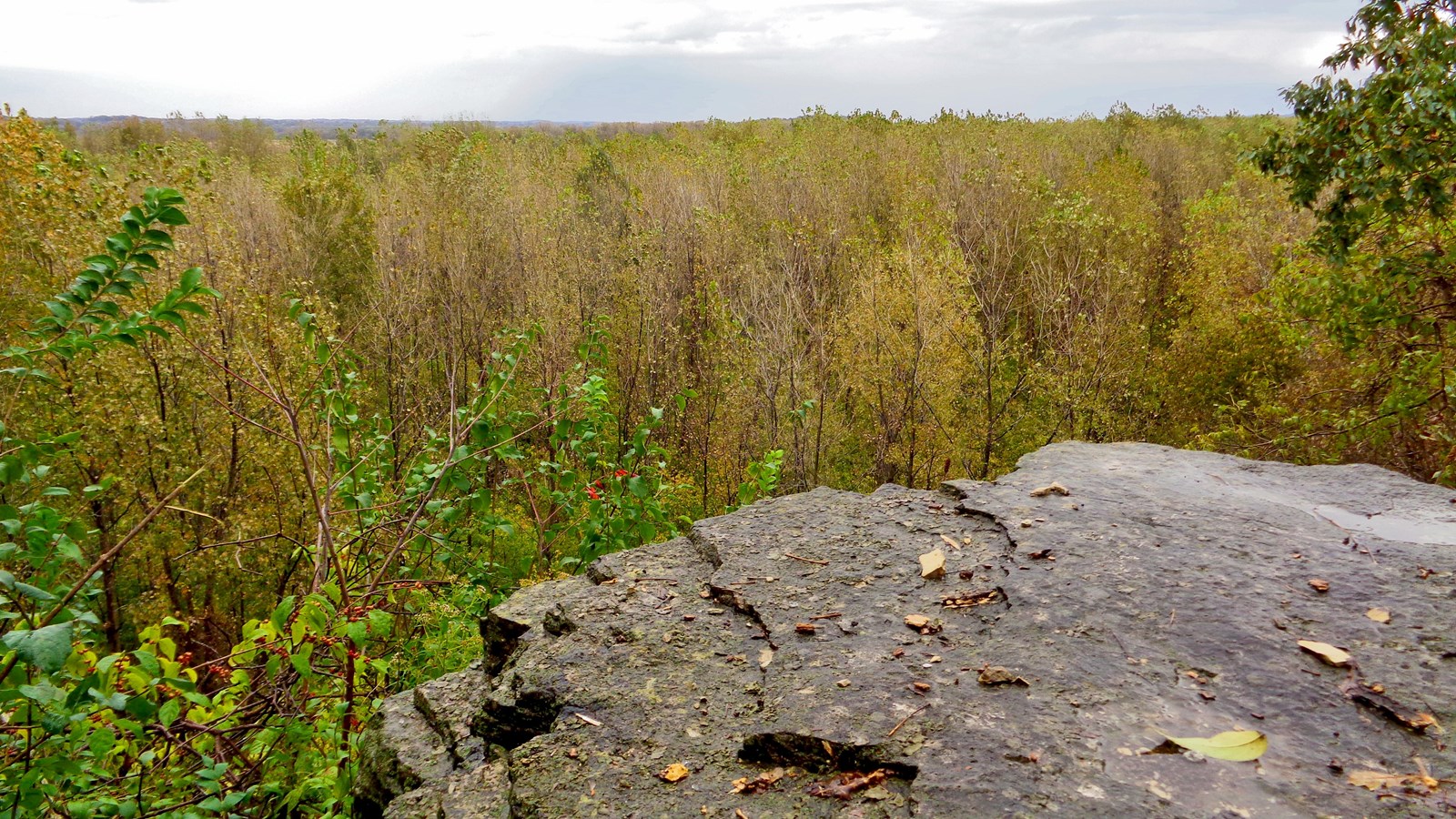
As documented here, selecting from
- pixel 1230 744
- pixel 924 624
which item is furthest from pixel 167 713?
pixel 1230 744

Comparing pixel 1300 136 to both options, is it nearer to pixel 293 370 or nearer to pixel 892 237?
pixel 293 370

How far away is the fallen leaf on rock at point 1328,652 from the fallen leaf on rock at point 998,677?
→ 3.60ft

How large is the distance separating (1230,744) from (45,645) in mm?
3143

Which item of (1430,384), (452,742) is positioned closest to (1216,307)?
(1430,384)

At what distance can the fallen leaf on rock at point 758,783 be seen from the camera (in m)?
2.58

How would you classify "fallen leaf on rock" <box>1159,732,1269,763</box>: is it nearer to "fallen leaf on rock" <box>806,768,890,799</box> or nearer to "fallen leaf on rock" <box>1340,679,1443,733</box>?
"fallen leaf on rock" <box>1340,679,1443,733</box>

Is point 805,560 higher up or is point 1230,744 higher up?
point 1230,744

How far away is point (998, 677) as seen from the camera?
2914mm

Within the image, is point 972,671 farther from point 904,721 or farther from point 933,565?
point 933,565

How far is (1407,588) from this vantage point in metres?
3.44

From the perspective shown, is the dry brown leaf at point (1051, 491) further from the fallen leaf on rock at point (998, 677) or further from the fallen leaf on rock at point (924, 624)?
the fallen leaf on rock at point (998, 677)

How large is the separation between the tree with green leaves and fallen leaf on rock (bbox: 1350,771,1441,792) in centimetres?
530

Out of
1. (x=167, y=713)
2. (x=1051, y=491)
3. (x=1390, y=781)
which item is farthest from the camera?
(x=1051, y=491)

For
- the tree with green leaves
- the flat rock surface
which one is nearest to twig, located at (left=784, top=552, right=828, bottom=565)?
the flat rock surface
